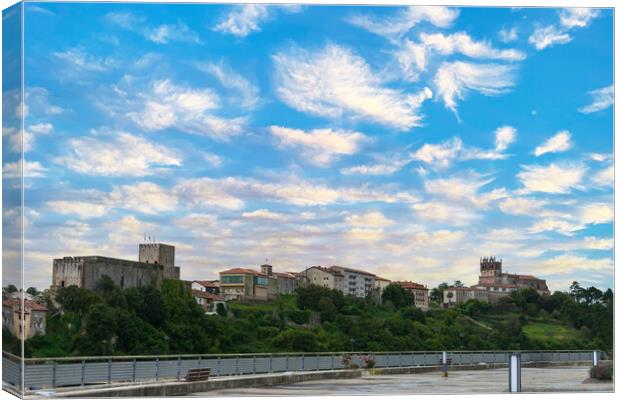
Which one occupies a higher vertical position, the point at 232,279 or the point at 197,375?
the point at 232,279

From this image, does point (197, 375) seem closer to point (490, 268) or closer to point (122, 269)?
point (490, 268)

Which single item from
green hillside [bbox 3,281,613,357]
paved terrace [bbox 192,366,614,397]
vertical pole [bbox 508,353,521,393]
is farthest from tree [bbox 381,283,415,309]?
vertical pole [bbox 508,353,521,393]

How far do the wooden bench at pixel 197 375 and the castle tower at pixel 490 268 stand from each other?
1937 cm

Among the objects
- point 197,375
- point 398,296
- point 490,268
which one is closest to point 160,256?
point 490,268

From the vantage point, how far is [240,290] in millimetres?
64438

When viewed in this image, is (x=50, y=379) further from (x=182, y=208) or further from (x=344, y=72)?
(x=182, y=208)

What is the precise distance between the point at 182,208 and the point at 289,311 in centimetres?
3439

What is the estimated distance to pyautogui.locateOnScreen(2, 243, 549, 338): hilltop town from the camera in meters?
44.0

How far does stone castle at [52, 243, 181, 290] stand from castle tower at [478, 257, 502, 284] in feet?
39.2

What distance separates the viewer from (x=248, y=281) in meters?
59.3

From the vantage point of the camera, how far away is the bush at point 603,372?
2184 centimetres

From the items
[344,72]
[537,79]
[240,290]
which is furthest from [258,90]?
[240,290]

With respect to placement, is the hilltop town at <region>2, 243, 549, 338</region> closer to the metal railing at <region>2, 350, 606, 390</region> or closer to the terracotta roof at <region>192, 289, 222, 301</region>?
the terracotta roof at <region>192, 289, 222, 301</region>

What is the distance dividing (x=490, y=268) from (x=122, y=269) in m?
20.5
